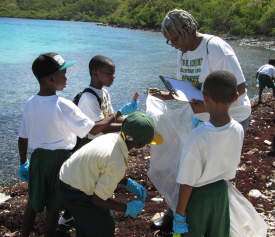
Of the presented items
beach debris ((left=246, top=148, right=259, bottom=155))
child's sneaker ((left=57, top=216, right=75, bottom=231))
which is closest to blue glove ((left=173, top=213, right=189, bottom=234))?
child's sneaker ((left=57, top=216, right=75, bottom=231))

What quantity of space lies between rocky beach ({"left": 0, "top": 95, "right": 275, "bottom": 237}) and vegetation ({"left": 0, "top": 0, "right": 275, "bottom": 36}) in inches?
1251

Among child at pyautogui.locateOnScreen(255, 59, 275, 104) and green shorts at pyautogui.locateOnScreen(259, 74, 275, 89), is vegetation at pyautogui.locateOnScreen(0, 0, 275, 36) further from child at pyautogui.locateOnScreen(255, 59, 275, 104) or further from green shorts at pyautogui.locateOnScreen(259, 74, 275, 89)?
green shorts at pyautogui.locateOnScreen(259, 74, 275, 89)

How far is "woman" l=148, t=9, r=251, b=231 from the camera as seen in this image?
241cm

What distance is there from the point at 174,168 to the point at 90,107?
38.8 inches

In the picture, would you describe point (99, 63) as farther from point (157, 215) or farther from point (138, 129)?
point (157, 215)

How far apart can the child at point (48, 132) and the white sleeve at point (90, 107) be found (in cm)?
24

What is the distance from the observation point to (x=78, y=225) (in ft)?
7.25

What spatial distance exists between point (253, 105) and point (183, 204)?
800 cm

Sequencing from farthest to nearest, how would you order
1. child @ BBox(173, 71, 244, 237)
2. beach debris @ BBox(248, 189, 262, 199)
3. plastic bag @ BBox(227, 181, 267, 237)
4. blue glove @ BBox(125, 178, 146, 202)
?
beach debris @ BBox(248, 189, 262, 199), blue glove @ BBox(125, 178, 146, 202), plastic bag @ BBox(227, 181, 267, 237), child @ BBox(173, 71, 244, 237)

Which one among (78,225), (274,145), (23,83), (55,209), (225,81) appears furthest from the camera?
(23,83)

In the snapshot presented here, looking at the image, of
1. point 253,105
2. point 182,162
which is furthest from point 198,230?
point 253,105

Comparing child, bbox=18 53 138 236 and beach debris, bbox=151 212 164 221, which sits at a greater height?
child, bbox=18 53 138 236

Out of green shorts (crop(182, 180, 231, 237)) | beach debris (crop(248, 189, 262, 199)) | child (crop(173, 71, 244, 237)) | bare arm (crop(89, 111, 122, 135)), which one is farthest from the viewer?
beach debris (crop(248, 189, 262, 199))

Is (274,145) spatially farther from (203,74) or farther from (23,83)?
(23,83)
